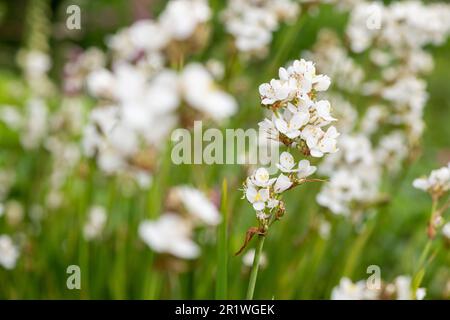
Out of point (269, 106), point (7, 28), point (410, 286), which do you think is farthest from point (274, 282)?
point (7, 28)

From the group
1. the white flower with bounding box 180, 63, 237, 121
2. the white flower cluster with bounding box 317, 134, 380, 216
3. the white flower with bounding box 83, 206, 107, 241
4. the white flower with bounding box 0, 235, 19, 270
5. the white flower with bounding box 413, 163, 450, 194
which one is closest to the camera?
the white flower with bounding box 180, 63, 237, 121

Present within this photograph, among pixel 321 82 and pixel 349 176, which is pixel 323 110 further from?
pixel 349 176

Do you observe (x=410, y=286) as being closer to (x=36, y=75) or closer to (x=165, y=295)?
(x=165, y=295)

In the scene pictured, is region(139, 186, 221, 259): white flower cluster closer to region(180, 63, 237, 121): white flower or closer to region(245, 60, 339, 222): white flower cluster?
region(180, 63, 237, 121): white flower

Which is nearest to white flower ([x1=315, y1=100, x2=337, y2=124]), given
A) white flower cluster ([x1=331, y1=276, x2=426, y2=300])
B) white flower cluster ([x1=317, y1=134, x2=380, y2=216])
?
white flower cluster ([x1=331, y1=276, x2=426, y2=300])

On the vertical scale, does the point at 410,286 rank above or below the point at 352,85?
below
